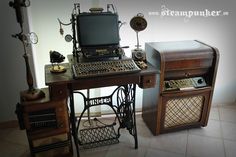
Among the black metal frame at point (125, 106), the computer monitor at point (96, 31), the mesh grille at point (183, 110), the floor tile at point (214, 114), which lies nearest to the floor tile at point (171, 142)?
the mesh grille at point (183, 110)

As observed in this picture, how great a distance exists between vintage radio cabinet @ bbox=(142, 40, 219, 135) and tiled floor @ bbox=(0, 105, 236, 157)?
3.9 inches

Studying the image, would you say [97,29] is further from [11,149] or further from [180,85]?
[11,149]

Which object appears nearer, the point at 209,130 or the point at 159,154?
the point at 159,154

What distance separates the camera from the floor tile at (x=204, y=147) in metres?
2.19

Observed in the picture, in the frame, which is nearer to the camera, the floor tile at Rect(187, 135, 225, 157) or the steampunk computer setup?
the steampunk computer setup

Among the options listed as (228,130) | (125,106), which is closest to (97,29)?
(125,106)

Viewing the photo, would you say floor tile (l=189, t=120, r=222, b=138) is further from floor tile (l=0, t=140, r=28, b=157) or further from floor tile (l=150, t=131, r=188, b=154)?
floor tile (l=0, t=140, r=28, b=157)

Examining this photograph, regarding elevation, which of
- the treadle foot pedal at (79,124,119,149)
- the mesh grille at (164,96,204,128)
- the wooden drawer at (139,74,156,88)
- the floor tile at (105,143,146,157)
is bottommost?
the floor tile at (105,143,146,157)

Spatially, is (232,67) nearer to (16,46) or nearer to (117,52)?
(117,52)

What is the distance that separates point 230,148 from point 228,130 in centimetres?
34

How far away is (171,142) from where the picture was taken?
2.36m

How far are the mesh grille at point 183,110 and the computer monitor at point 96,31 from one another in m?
0.87

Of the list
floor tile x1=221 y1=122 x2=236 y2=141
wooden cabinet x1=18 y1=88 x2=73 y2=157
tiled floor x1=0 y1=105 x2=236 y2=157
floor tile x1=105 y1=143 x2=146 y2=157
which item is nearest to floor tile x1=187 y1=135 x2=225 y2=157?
tiled floor x1=0 y1=105 x2=236 y2=157

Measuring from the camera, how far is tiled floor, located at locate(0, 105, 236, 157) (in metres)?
2.20
